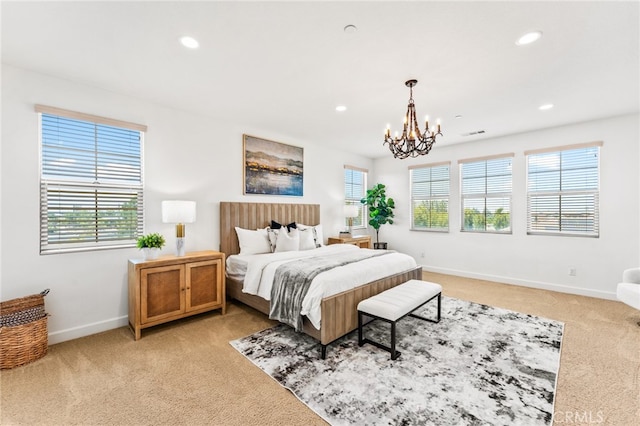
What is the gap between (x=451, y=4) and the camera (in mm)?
1793

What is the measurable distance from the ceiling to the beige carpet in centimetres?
268

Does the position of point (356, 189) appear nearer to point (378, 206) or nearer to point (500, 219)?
point (378, 206)

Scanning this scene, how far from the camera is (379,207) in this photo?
636 cm

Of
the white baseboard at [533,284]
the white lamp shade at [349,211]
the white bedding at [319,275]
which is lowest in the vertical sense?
the white baseboard at [533,284]

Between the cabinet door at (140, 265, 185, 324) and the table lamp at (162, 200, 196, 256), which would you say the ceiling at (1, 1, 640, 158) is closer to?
the table lamp at (162, 200, 196, 256)

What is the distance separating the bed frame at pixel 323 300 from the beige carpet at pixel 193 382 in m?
0.58

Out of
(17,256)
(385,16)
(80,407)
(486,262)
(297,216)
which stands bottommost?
(80,407)

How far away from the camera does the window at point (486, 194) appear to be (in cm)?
508

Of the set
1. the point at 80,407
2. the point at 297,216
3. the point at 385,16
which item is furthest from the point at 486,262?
the point at 80,407

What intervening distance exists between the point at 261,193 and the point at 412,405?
3592 mm

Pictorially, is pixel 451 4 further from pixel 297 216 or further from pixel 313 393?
pixel 297 216

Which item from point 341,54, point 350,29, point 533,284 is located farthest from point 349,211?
point 350,29

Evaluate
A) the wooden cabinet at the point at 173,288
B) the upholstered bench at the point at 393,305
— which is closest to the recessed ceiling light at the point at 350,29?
the upholstered bench at the point at 393,305

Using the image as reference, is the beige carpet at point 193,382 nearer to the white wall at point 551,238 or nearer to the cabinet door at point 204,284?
the cabinet door at point 204,284
